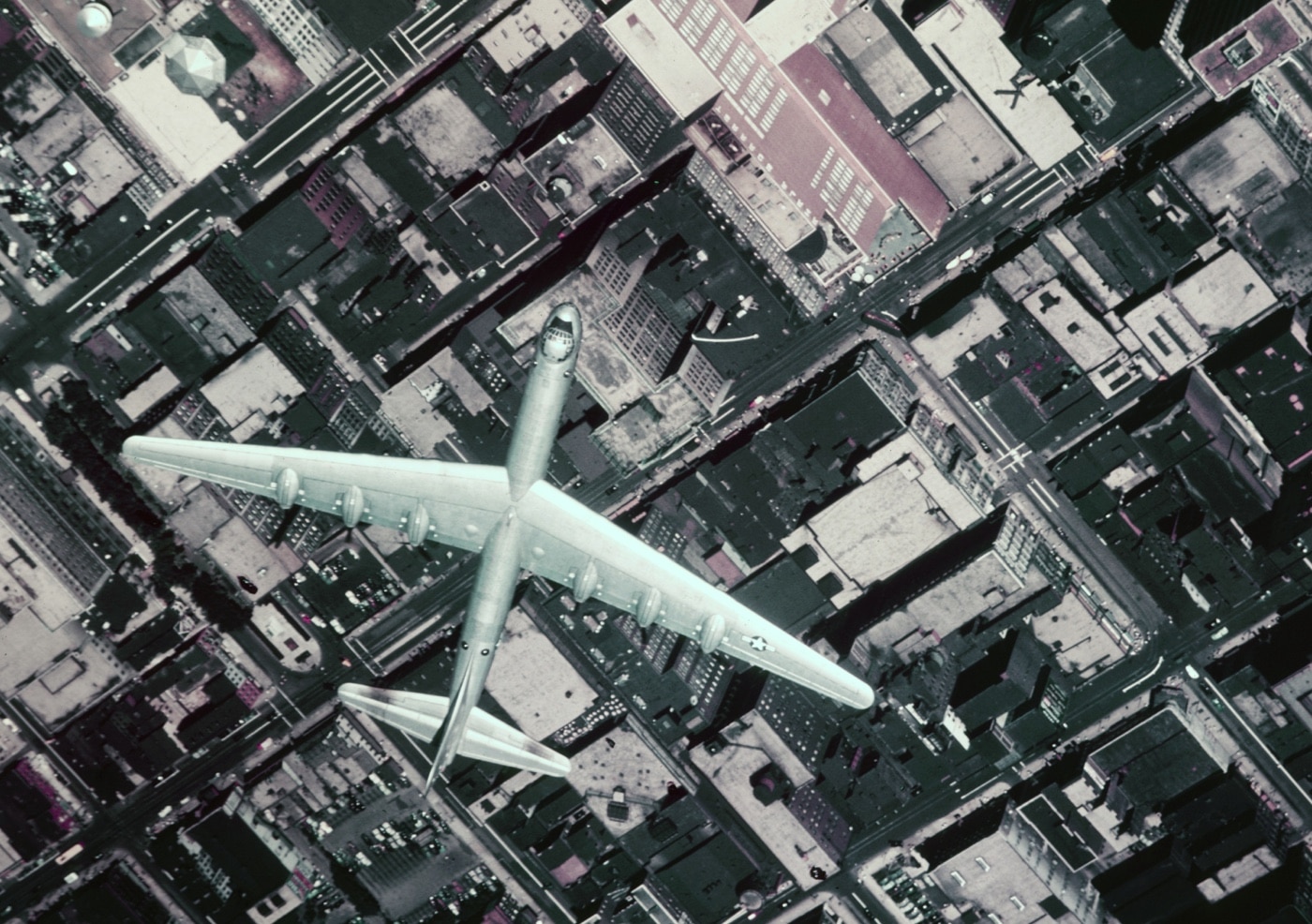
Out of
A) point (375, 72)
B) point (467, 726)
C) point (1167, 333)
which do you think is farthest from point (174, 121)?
point (1167, 333)

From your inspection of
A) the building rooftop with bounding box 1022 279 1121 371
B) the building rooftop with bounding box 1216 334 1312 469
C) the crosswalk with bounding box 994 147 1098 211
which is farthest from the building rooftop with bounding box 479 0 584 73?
the building rooftop with bounding box 1216 334 1312 469

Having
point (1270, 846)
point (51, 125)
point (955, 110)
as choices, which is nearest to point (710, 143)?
point (955, 110)

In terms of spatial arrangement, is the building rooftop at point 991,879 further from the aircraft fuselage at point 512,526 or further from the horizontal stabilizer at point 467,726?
the aircraft fuselage at point 512,526

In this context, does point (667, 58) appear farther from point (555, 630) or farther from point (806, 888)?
point (806, 888)

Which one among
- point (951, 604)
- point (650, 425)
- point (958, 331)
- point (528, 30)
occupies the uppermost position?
point (528, 30)

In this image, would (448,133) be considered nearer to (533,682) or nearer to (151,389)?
(151,389)

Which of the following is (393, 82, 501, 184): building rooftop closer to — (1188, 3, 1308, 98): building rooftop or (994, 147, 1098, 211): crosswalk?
(994, 147, 1098, 211): crosswalk
